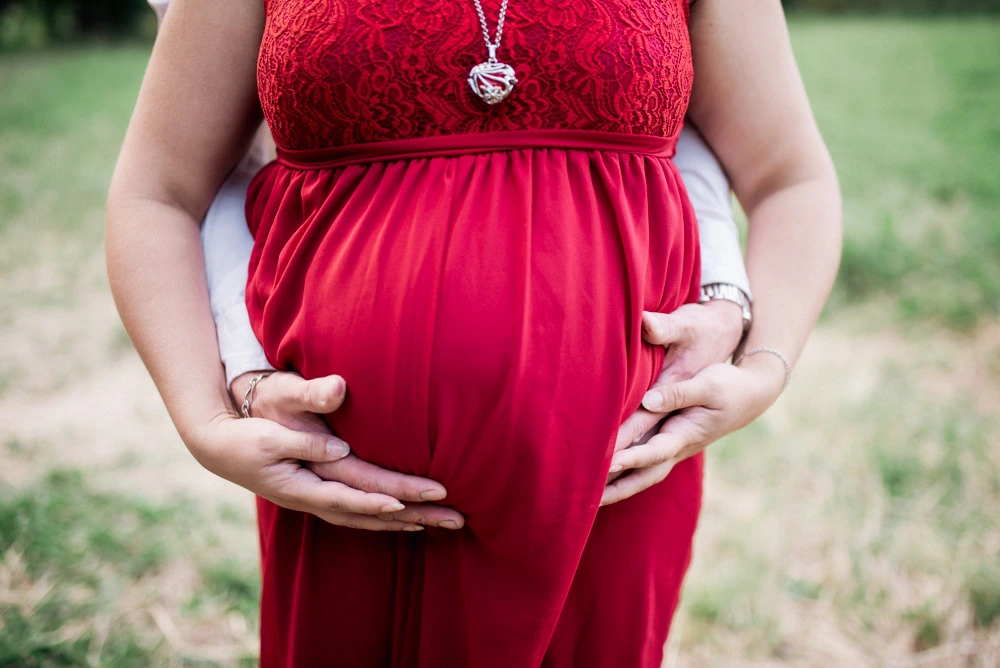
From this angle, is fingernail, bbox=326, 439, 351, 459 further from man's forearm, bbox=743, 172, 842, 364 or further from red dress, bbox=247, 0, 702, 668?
man's forearm, bbox=743, 172, 842, 364

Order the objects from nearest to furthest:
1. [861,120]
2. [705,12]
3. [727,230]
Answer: [705,12] → [727,230] → [861,120]

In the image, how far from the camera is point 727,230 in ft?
3.67

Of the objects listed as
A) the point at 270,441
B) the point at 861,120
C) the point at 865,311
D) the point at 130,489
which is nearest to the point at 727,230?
the point at 270,441

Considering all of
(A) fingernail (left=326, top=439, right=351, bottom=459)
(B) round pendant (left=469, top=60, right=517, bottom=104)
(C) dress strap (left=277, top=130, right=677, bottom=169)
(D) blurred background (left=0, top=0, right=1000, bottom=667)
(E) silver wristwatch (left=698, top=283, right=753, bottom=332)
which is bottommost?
(D) blurred background (left=0, top=0, right=1000, bottom=667)

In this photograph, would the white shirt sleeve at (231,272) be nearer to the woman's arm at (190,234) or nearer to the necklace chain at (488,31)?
the woman's arm at (190,234)

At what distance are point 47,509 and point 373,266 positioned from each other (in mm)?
2262

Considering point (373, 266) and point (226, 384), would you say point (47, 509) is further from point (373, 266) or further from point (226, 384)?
point (373, 266)

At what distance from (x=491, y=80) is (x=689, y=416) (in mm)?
527

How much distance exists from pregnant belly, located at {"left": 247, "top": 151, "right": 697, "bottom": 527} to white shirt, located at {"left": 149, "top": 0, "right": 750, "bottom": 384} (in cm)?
15

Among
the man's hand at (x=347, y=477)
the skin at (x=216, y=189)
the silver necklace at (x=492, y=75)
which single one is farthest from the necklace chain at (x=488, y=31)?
the man's hand at (x=347, y=477)

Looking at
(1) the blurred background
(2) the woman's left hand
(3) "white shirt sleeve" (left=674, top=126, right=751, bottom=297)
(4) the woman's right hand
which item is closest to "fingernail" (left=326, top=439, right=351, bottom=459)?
(4) the woman's right hand

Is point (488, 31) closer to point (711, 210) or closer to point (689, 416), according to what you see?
point (711, 210)

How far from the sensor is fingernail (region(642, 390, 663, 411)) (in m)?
0.96

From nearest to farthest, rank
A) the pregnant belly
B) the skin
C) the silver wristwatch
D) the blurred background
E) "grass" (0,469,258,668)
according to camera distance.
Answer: the pregnant belly < the skin < the silver wristwatch < "grass" (0,469,258,668) < the blurred background
